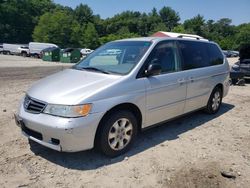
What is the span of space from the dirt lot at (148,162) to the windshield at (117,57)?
53.4 inches

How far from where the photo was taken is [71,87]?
393 centimetres

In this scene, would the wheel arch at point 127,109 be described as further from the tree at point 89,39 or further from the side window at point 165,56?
the tree at point 89,39

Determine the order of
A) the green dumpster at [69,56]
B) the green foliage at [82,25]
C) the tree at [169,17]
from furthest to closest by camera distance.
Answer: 1. the tree at [169,17]
2. the green foliage at [82,25]
3. the green dumpster at [69,56]

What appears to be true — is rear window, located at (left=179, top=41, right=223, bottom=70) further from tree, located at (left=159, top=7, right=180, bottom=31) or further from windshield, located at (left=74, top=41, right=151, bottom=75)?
tree, located at (left=159, top=7, right=180, bottom=31)

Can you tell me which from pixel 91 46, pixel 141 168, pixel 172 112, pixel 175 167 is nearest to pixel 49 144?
pixel 141 168

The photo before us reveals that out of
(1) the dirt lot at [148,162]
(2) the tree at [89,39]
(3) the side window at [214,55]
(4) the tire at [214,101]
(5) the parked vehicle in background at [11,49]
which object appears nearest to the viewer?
(1) the dirt lot at [148,162]

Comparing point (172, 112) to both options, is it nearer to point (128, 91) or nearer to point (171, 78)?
point (171, 78)

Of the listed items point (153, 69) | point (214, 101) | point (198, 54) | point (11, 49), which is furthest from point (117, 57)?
point (11, 49)

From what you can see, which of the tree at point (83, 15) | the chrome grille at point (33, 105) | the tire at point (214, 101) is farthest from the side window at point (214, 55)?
the tree at point (83, 15)

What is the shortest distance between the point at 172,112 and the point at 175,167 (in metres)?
1.32

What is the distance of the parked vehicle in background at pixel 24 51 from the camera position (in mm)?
41481

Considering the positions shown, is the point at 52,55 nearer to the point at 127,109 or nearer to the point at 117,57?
the point at 117,57

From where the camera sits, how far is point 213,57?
21.0ft

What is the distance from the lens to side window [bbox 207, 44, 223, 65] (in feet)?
20.7
